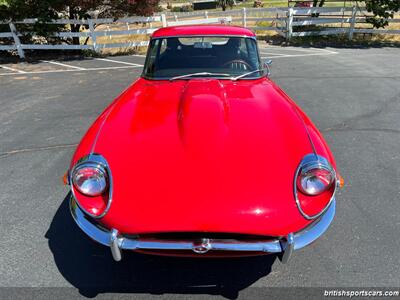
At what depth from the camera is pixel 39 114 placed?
6.22 meters

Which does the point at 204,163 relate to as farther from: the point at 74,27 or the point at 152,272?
the point at 74,27

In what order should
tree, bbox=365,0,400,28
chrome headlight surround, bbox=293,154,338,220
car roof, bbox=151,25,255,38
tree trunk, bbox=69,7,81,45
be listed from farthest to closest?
tree, bbox=365,0,400,28
tree trunk, bbox=69,7,81,45
car roof, bbox=151,25,255,38
chrome headlight surround, bbox=293,154,338,220

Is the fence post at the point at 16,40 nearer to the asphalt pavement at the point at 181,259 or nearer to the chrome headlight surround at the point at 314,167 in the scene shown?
the asphalt pavement at the point at 181,259

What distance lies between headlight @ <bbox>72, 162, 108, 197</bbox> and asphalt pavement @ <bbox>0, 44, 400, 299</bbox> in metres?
0.74

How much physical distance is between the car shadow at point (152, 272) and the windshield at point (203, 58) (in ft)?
6.32

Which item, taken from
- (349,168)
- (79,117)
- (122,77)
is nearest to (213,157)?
(349,168)

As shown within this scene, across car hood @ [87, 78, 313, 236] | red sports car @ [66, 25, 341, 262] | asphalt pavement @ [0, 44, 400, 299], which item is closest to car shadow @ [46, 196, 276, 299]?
asphalt pavement @ [0, 44, 400, 299]

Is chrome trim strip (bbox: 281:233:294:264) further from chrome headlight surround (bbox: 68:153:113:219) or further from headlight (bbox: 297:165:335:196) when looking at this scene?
chrome headlight surround (bbox: 68:153:113:219)

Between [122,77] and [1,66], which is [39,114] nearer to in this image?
[122,77]

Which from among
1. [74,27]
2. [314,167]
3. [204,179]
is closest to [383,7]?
[74,27]

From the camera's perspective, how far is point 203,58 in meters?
→ 3.81

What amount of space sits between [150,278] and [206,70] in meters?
2.22

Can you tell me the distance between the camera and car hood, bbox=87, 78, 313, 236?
206cm

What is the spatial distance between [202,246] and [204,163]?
0.56 meters
